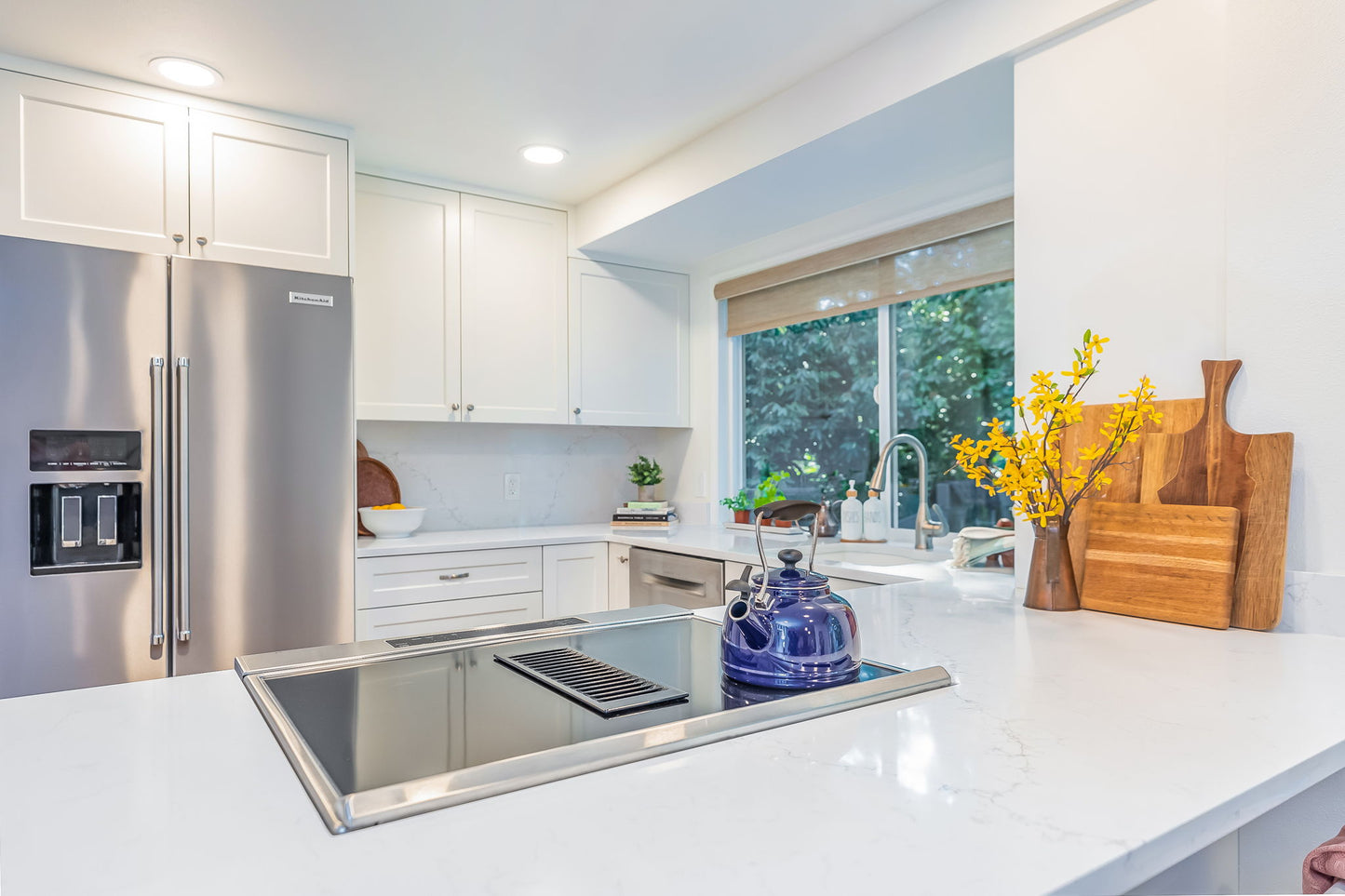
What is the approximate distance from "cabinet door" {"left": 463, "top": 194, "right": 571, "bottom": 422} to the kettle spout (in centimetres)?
239

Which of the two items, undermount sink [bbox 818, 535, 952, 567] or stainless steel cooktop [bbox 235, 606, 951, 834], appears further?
undermount sink [bbox 818, 535, 952, 567]

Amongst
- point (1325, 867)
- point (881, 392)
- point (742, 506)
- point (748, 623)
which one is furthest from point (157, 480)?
point (1325, 867)

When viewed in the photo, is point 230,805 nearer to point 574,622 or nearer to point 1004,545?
point 574,622

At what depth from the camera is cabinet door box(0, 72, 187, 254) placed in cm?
221

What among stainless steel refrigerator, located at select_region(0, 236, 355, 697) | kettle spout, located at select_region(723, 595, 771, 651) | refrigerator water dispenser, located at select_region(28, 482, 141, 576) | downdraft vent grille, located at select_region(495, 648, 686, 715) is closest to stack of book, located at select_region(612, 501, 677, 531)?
stainless steel refrigerator, located at select_region(0, 236, 355, 697)

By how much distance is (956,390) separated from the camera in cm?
277

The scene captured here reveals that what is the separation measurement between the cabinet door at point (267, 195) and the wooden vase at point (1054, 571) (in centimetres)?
225

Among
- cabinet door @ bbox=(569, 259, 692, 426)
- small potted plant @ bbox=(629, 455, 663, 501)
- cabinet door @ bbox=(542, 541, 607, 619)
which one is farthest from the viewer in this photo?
small potted plant @ bbox=(629, 455, 663, 501)

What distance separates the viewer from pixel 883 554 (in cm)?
272

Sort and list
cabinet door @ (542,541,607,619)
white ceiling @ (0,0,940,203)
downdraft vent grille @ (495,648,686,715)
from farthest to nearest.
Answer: cabinet door @ (542,541,607,619)
white ceiling @ (0,0,940,203)
downdraft vent grille @ (495,648,686,715)

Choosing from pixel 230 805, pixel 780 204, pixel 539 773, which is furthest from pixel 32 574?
pixel 780 204

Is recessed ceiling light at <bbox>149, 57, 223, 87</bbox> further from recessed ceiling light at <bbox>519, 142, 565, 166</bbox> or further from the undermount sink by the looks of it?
the undermount sink

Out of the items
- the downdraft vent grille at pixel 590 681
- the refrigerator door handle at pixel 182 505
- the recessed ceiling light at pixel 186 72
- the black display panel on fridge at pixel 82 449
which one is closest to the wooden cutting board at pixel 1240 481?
the downdraft vent grille at pixel 590 681

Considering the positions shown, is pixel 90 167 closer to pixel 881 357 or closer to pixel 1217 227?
pixel 881 357
